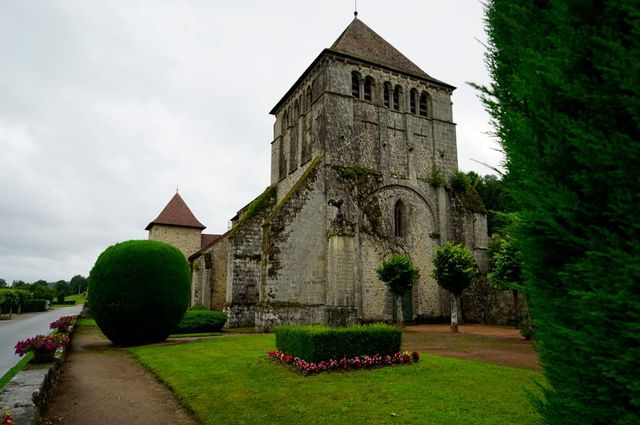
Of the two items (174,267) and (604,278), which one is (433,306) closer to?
(174,267)

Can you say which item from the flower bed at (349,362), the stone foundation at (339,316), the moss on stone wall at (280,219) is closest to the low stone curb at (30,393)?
the flower bed at (349,362)

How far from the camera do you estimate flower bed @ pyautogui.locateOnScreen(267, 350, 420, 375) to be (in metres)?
9.22

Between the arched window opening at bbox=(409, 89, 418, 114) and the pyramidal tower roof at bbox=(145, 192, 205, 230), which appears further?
the pyramidal tower roof at bbox=(145, 192, 205, 230)

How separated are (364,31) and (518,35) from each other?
2720 cm

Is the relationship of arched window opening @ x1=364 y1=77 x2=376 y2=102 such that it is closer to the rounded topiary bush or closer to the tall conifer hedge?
the rounded topiary bush

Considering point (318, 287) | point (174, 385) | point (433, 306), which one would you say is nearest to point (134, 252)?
point (174, 385)

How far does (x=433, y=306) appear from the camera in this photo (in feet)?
76.4

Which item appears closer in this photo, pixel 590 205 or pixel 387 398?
pixel 590 205

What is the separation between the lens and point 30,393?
19.4 ft

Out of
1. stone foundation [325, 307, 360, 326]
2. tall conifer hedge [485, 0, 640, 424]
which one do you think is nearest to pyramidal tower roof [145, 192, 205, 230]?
stone foundation [325, 307, 360, 326]

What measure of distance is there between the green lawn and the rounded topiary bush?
3.64 metres

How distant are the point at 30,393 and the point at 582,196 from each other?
6975 mm

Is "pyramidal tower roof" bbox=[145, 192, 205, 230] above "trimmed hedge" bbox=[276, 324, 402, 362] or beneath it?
above

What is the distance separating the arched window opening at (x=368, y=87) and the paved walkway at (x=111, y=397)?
18.2m
